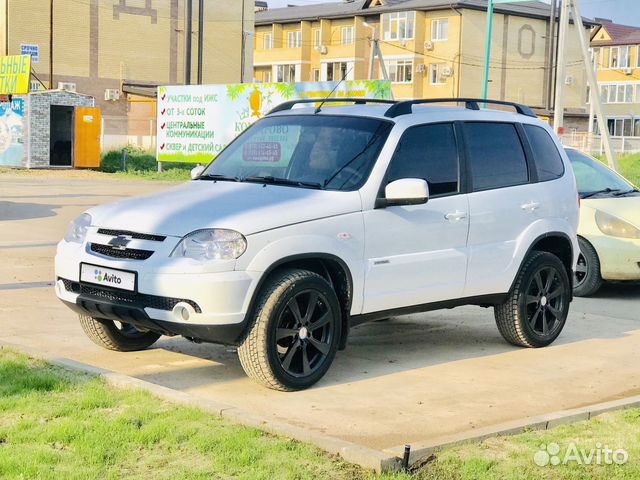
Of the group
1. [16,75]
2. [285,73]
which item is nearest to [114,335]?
[16,75]

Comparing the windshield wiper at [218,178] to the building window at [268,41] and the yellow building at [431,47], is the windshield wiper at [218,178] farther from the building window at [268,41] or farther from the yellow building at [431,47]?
the building window at [268,41]

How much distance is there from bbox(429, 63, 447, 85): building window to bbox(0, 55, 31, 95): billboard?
4080cm

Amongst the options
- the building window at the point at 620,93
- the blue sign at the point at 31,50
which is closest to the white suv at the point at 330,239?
the blue sign at the point at 31,50

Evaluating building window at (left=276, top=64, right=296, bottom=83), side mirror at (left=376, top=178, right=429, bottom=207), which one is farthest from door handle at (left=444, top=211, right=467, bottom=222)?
building window at (left=276, top=64, right=296, bottom=83)

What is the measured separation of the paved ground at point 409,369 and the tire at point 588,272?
10.9 inches

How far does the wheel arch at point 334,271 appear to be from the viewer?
6719 mm

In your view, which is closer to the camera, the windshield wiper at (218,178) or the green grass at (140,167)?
the windshield wiper at (218,178)

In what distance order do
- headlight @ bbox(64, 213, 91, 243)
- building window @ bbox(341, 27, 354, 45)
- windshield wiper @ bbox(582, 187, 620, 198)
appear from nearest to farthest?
headlight @ bbox(64, 213, 91, 243) < windshield wiper @ bbox(582, 187, 620, 198) < building window @ bbox(341, 27, 354, 45)

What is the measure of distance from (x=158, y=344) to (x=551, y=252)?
3.37 meters

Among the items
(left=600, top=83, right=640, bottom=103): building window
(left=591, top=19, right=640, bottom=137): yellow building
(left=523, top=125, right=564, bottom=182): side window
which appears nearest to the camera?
(left=523, top=125, right=564, bottom=182): side window

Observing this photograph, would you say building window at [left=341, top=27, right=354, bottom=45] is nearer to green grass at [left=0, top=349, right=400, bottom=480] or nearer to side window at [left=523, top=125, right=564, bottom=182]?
side window at [left=523, top=125, right=564, bottom=182]

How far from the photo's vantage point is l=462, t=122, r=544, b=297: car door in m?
7.94

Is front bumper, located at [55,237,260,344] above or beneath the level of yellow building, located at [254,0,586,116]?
beneath

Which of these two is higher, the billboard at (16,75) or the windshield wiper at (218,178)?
the billboard at (16,75)
